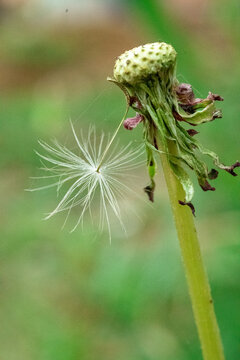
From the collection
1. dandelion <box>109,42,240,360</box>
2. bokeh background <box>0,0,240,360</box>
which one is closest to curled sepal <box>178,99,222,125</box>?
dandelion <box>109,42,240,360</box>

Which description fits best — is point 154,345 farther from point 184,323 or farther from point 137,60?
point 137,60

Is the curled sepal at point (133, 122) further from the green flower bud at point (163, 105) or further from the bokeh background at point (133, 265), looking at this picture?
the bokeh background at point (133, 265)

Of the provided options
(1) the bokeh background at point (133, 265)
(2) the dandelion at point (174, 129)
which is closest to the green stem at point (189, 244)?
(2) the dandelion at point (174, 129)

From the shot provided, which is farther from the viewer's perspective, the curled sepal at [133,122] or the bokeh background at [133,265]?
the bokeh background at [133,265]

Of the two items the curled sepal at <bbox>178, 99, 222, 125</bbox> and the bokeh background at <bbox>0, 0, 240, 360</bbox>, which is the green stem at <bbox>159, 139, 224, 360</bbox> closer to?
the curled sepal at <bbox>178, 99, 222, 125</bbox>

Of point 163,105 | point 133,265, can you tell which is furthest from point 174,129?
point 133,265

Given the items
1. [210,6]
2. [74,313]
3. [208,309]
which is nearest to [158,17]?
[210,6]

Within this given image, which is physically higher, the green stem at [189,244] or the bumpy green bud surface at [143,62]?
the bumpy green bud surface at [143,62]

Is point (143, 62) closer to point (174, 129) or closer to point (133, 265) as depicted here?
point (174, 129)
